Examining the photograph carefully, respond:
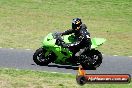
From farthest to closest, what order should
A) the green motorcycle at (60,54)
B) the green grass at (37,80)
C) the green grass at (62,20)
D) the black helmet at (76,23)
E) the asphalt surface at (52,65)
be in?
the green grass at (62,20) → the green motorcycle at (60,54) → the black helmet at (76,23) → the asphalt surface at (52,65) → the green grass at (37,80)

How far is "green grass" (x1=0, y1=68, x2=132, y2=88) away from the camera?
43.2 ft

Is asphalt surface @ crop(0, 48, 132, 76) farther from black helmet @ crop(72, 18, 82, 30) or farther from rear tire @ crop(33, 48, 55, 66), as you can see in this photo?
black helmet @ crop(72, 18, 82, 30)

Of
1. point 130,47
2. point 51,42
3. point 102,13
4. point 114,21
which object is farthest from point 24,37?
point 102,13

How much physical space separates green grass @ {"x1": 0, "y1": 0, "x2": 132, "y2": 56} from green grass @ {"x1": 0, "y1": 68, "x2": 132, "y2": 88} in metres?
5.85

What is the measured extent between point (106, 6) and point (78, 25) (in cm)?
2241

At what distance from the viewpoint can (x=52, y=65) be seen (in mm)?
17422

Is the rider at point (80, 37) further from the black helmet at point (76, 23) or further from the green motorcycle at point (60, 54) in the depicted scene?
the green motorcycle at point (60, 54)

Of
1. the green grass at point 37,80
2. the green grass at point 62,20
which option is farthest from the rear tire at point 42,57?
the green grass at point 62,20

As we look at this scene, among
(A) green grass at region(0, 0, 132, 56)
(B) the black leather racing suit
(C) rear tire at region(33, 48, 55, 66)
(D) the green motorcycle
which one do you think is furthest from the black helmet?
(A) green grass at region(0, 0, 132, 56)

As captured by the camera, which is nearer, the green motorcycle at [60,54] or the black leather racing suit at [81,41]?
the black leather racing suit at [81,41]

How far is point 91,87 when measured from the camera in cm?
1352

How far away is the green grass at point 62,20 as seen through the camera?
23188 millimetres

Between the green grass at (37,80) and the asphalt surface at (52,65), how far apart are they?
114 centimetres

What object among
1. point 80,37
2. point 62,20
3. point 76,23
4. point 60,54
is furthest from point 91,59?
point 62,20
